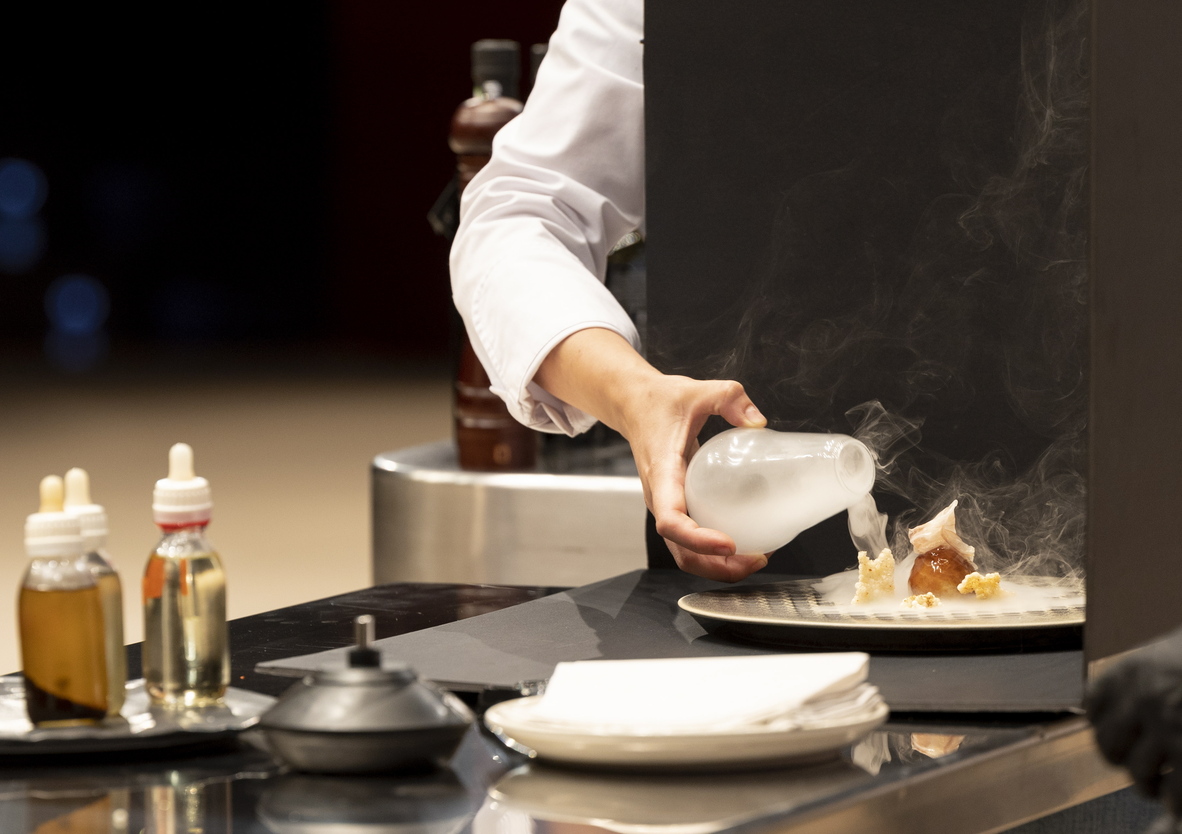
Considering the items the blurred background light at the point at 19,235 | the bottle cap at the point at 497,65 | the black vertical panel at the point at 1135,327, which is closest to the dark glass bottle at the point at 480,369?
A: the bottle cap at the point at 497,65

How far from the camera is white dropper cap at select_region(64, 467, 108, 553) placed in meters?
0.84

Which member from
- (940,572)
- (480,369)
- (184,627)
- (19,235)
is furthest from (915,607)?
(19,235)

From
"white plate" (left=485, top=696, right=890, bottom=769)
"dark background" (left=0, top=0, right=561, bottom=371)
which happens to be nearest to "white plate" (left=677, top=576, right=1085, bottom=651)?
"white plate" (left=485, top=696, right=890, bottom=769)

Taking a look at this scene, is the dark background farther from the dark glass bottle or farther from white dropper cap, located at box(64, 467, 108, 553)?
white dropper cap, located at box(64, 467, 108, 553)

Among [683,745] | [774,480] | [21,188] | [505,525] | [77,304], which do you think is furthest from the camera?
[77,304]

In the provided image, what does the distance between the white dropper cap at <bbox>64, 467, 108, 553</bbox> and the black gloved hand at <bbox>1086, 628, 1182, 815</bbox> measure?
519mm

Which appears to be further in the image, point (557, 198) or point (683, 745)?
point (557, 198)

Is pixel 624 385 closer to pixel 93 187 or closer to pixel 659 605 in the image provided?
pixel 659 605

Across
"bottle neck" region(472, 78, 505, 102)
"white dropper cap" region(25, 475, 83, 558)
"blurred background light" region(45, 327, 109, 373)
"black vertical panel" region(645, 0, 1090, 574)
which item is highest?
"bottle neck" region(472, 78, 505, 102)

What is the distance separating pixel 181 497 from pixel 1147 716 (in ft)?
1.65

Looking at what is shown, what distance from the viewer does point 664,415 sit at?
4.09 feet

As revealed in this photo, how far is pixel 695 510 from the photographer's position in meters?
1.17

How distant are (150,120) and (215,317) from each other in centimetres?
122

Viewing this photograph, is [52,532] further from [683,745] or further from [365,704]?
[683,745]
